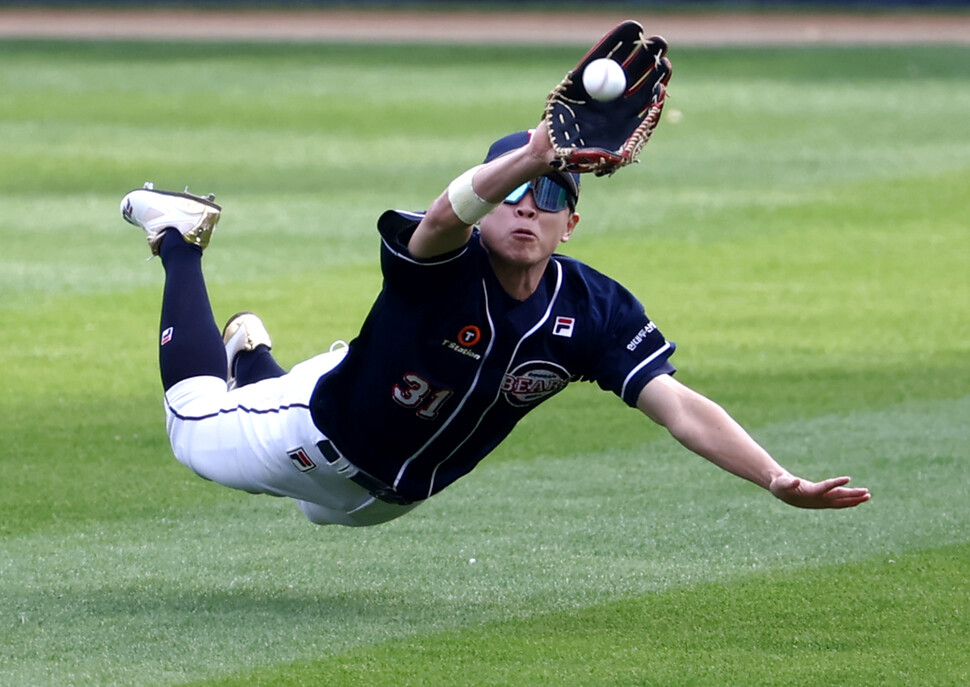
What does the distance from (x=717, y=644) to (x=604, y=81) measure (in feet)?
6.07

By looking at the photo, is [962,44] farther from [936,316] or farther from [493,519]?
[493,519]

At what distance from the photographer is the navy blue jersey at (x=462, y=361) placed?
4738 mm

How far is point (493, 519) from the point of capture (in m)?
6.48

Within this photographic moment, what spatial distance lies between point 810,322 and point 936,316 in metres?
0.98

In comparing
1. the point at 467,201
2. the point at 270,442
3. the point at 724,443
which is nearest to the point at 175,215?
the point at 270,442

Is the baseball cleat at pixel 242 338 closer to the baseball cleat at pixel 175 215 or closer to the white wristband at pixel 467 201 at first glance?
the baseball cleat at pixel 175 215

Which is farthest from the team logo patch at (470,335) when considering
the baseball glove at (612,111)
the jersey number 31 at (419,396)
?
the baseball glove at (612,111)

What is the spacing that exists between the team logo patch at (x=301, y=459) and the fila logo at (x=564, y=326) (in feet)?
2.97

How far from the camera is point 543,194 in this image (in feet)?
15.5

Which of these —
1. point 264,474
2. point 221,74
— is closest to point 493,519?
point 264,474

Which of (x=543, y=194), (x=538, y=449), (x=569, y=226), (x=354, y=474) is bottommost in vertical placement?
(x=538, y=449)

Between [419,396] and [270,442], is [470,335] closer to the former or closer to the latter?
[419,396]

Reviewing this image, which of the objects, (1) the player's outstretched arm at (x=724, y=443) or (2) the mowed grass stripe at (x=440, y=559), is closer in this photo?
(1) the player's outstretched arm at (x=724, y=443)

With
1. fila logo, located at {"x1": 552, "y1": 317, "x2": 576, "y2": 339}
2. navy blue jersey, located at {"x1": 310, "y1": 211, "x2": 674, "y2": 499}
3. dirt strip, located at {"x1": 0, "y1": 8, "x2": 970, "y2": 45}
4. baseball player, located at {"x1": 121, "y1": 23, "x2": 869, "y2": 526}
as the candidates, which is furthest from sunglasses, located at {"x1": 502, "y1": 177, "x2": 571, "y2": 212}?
dirt strip, located at {"x1": 0, "y1": 8, "x2": 970, "y2": 45}
